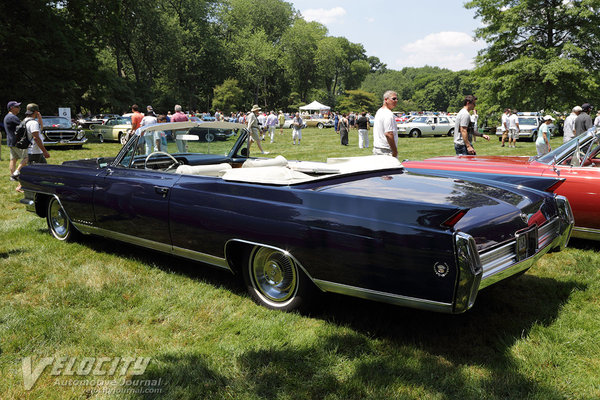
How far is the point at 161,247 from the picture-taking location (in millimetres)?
4160

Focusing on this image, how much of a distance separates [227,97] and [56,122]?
128ft

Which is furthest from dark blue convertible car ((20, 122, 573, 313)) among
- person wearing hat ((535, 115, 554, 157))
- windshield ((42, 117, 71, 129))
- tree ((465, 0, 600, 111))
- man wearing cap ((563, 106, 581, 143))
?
tree ((465, 0, 600, 111))

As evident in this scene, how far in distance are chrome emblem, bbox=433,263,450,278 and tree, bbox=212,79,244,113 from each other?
5665 centimetres

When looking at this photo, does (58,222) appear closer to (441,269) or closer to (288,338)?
(288,338)

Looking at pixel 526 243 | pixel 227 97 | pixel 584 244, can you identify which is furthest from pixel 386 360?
pixel 227 97

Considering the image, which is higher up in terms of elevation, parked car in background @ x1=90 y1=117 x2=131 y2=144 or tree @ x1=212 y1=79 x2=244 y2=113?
tree @ x1=212 y1=79 x2=244 y2=113

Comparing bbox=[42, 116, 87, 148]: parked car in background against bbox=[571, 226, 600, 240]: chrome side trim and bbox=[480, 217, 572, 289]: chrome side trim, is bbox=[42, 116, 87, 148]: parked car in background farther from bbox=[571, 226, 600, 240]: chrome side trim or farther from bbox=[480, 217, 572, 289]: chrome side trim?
bbox=[480, 217, 572, 289]: chrome side trim

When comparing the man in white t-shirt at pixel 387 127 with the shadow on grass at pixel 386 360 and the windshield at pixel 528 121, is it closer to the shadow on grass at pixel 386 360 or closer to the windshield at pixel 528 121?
the shadow on grass at pixel 386 360

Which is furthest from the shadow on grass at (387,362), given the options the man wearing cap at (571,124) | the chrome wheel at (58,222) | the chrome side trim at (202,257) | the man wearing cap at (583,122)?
the man wearing cap at (571,124)

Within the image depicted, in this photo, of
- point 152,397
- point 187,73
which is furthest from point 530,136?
point 187,73

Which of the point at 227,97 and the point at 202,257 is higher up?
the point at 227,97

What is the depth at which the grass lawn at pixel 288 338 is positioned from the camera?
2.64 m

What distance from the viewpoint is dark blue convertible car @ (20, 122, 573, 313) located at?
268 cm

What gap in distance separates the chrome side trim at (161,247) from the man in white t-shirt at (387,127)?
3.62m
